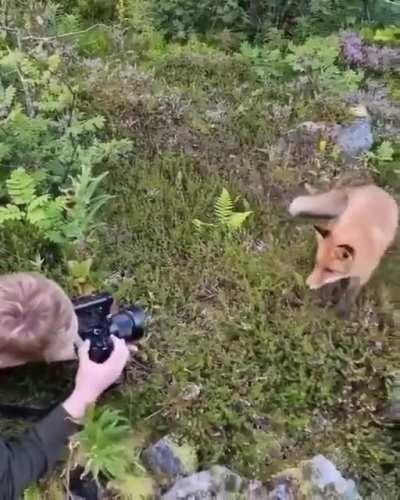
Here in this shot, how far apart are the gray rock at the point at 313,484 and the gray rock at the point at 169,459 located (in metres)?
0.39

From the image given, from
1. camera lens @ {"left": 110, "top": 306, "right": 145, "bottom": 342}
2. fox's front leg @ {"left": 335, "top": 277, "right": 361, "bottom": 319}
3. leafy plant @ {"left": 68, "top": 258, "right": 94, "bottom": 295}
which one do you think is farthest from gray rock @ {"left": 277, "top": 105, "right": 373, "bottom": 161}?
camera lens @ {"left": 110, "top": 306, "right": 145, "bottom": 342}

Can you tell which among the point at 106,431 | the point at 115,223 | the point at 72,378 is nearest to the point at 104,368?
the point at 106,431

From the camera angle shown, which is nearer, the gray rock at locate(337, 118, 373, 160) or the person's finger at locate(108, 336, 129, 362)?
the person's finger at locate(108, 336, 129, 362)

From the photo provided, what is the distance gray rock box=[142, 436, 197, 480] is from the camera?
3.65m

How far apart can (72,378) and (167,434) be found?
0.52 meters

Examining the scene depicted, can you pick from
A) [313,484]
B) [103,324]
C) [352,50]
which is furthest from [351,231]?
[352,50]

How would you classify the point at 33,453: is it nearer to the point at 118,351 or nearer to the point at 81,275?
the point at 118,351

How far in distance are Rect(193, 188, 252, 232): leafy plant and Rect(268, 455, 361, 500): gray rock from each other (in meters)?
1.38

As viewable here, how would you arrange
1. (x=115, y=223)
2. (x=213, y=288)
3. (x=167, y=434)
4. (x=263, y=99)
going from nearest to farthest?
(x=167, y=434)
(x=213, y=288)
(x=115, y=223)
(x=263, y=99)

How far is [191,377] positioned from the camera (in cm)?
389

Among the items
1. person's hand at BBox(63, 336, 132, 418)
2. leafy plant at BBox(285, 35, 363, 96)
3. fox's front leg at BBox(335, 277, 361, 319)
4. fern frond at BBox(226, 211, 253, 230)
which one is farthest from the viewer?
leafy plant at BBox(285, 35, 363, 96)

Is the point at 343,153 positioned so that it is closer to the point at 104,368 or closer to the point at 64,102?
the point at 64,102

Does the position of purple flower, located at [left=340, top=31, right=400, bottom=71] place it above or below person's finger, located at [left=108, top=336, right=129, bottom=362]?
above

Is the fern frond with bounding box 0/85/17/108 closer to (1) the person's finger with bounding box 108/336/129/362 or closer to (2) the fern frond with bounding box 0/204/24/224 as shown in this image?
(2) the fern frond with bounding box 0/204/24/224
